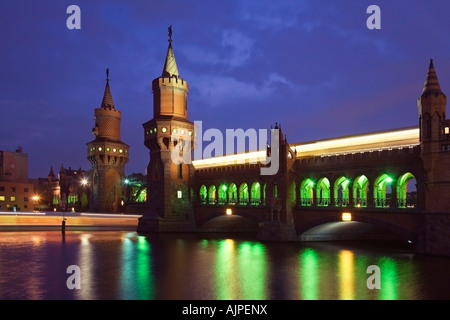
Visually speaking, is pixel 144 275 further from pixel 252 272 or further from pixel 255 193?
pixel 255 193

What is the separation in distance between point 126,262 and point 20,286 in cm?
785

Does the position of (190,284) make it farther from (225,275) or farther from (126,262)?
(126,262)

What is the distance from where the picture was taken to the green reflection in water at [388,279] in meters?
18.0

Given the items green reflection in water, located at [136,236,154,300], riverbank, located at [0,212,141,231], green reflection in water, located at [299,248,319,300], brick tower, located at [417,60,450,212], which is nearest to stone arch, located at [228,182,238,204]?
riverbank, located at [0,212,141,231]

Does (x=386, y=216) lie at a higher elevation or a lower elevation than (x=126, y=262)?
higher

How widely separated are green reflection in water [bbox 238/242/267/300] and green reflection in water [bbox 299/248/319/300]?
189cm

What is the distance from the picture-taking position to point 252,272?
2327cm

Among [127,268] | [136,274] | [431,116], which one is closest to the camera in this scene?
[136,274]

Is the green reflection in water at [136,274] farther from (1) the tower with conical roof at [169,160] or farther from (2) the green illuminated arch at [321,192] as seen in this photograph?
(1) the tower with conical roof at [169,160]

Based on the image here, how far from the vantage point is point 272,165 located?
137 ft

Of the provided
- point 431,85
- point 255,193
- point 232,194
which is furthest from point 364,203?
point 232,194

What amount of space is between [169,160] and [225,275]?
102ft

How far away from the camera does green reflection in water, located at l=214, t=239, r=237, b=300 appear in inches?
704
